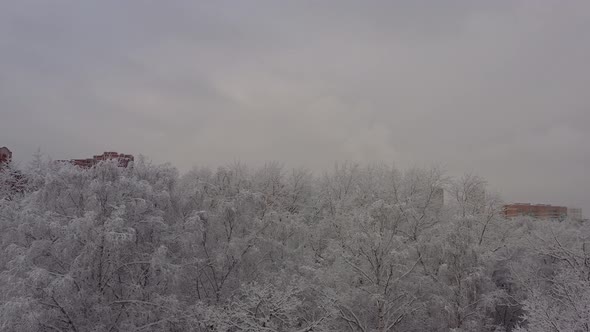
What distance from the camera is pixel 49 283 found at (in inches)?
864

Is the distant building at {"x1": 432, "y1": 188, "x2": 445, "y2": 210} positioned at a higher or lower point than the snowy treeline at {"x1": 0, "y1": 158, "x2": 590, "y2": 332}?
higher

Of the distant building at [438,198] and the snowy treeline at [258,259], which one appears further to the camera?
the distant building at [438,198]

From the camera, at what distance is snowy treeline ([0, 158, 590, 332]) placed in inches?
906

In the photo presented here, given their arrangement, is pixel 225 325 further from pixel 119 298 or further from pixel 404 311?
pixel 404 311

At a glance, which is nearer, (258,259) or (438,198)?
(258,259)

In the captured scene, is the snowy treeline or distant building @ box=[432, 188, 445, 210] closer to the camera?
the snowy treeline

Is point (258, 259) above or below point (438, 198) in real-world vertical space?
below

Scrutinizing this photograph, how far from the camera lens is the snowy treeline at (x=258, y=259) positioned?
75.5 ft

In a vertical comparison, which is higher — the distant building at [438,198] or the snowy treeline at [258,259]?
the distant building at [438,198]

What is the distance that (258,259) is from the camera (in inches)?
1163

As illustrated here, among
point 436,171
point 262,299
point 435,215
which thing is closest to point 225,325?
point 262,299

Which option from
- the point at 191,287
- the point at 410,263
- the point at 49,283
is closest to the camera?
the point at 49,283

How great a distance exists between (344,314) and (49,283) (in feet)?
47.3

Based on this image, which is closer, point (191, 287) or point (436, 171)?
point (191, 287)
